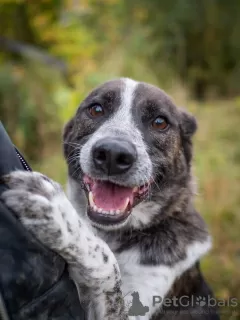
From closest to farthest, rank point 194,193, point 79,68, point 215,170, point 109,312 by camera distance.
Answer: point 109,312 < point 194,193 < point 215,170 < point 79,68

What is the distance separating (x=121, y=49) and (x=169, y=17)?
3.38 m

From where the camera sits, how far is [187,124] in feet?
11.0

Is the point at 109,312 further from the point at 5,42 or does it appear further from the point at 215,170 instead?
the point at 5,42

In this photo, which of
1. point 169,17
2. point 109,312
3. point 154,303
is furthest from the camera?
point 169,17

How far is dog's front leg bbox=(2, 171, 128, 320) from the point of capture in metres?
1.63

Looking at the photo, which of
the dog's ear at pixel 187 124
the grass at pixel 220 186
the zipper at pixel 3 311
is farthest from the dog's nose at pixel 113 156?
the grass at pixel 220 186

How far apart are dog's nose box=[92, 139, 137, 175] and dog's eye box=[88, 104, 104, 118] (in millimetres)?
600

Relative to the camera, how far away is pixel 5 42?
10539 mm

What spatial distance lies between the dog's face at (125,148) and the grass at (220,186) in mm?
1562

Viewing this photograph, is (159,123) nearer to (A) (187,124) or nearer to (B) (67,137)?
(A) (187,124)

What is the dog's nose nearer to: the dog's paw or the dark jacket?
the dog's paw

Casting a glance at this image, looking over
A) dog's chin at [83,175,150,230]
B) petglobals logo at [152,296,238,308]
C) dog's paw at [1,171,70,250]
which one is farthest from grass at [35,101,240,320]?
dog's paw at [1,171,70,250]

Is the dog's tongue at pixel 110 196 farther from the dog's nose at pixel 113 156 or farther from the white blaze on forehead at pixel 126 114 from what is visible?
the white blaze on forehead at pixel 126 114

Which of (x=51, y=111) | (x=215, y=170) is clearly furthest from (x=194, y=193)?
(x=51, y=111)
